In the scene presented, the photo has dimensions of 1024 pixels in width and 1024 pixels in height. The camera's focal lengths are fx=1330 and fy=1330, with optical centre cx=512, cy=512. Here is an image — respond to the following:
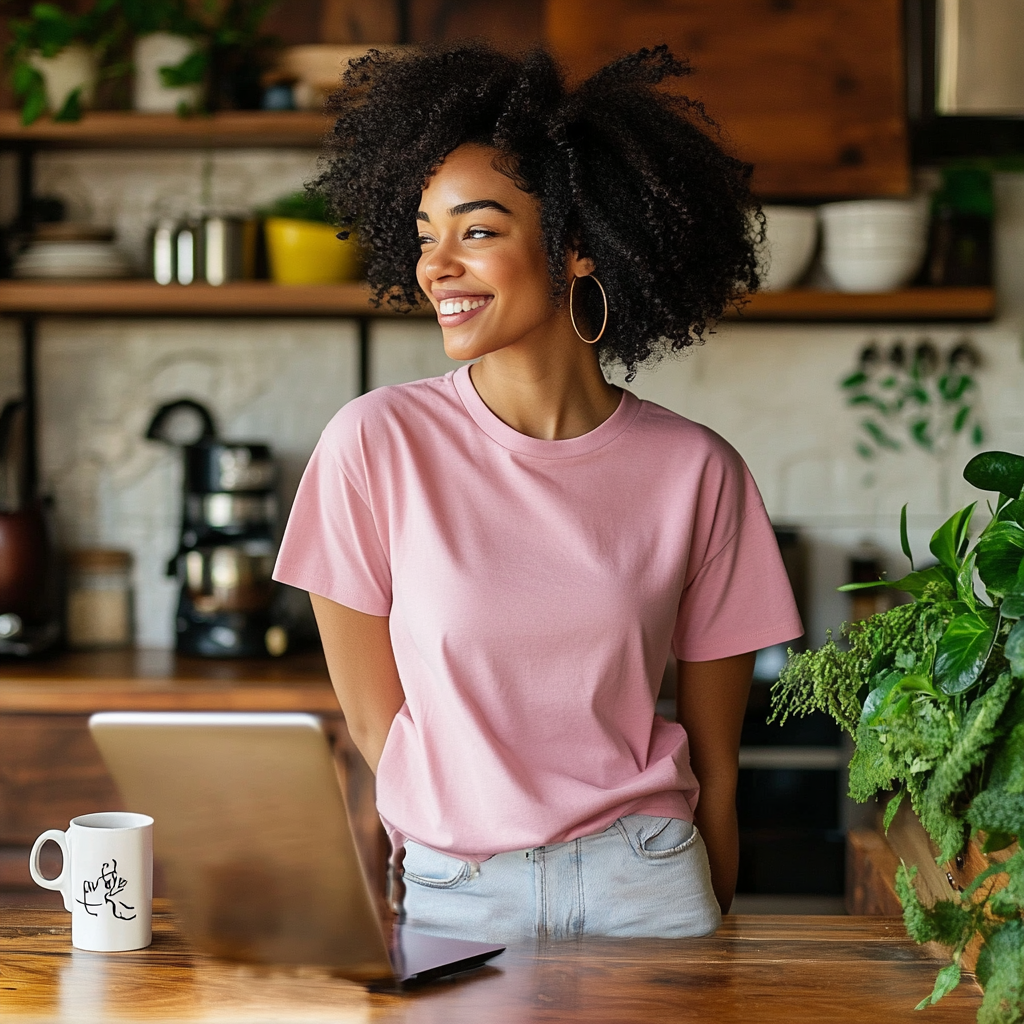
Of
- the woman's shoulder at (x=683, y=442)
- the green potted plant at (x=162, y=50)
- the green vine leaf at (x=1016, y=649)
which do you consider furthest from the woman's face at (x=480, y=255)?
the green potted plant at (x=162, y=50)

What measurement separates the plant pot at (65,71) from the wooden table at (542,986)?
7.13 feet

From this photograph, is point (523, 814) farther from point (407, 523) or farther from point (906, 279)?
point (906, 279)

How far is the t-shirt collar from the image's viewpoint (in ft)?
4.47

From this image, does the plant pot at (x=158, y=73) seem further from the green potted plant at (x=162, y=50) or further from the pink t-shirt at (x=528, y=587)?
the pink t-shirt at (x=528, y=587)

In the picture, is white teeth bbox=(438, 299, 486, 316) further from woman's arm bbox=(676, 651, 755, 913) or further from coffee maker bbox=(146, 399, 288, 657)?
coffee maker bbox=(146, 399, 288, 657)

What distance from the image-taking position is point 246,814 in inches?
34.7

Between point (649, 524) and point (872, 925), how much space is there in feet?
1.42

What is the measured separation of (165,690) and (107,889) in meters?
1.51

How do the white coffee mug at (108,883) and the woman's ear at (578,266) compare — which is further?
→ the woman's ear at (578,266)

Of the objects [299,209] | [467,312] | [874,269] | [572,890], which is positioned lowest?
[572,890]

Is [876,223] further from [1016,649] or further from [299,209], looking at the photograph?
[1016,649]

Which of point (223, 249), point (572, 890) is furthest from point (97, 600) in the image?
point (572, 890)

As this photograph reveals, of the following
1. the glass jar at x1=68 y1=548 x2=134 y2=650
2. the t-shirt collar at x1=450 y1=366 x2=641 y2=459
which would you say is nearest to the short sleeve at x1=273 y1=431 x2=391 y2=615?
the t-shirt collar at x1=450 y1=366 x2=641 y2=459

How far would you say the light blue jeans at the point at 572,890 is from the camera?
4.11 ft
